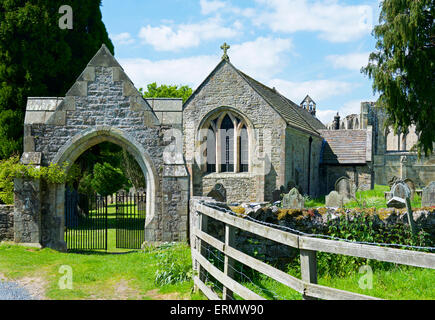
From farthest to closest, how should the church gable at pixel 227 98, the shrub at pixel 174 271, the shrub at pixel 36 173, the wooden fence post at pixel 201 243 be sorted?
the church gable at pixel 227 98 < the shrub at pixel 36 173 < the shrub at pixel 174 271 < the wooden fence post at pixel 201 243

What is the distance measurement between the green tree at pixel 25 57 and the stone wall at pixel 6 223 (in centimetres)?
652

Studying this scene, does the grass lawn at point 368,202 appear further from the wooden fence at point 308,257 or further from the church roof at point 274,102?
the wooden fence at point 308,257

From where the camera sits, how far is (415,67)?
18219mm

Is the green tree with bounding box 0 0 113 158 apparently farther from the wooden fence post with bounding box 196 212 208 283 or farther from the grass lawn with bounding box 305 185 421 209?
the grass lawn with bounding box 305 185 421 209

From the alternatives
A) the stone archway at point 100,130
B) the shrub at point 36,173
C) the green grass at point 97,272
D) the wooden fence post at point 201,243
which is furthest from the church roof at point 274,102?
the wooden fence post at point 201,243

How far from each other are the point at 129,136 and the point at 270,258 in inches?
202

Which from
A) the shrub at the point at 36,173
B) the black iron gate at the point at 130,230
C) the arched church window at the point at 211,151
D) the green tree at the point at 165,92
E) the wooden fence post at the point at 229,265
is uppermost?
the green tree at the point at 165,92

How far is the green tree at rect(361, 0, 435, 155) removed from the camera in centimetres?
1786

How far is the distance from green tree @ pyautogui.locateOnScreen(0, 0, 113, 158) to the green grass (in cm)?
816

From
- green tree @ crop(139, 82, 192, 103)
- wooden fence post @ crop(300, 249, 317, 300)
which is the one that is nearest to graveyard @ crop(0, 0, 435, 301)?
wooden fence post @ crop(300, 249, 317, 300)

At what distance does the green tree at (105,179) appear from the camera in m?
26.6

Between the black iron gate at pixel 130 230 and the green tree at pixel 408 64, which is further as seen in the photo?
the green tree at pixel 408 64

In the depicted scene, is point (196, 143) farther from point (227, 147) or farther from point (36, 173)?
point (36, 173)
